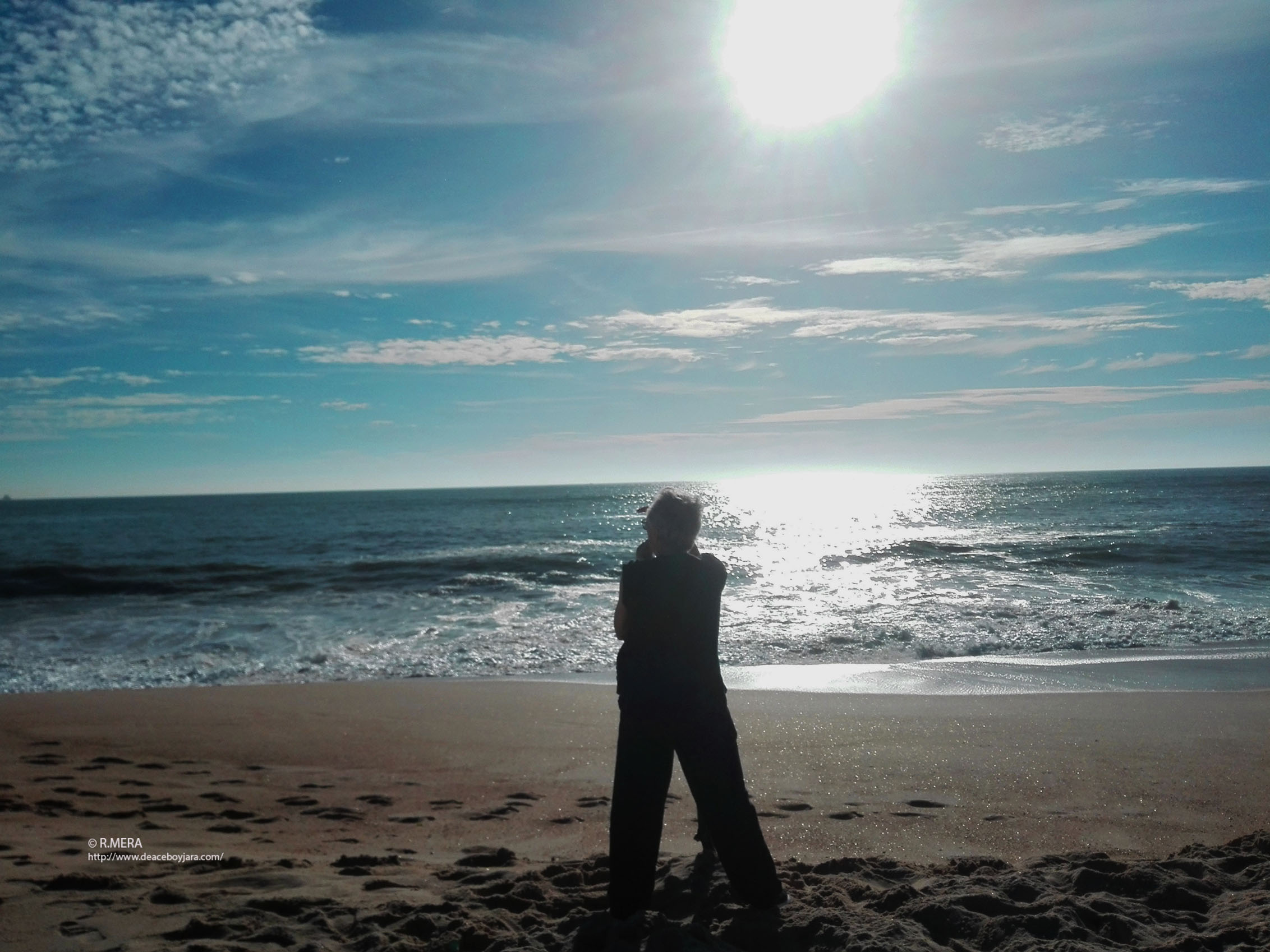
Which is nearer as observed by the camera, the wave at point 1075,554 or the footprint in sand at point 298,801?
the footprint in sand at point 298,801

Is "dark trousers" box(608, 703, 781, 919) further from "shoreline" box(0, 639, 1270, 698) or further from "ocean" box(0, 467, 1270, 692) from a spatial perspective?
Result: "ocean" box(0, 467, 1270, 692)

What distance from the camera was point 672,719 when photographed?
→ 131 inches

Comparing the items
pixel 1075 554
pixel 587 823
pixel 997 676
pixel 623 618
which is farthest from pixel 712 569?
pixel 1075 554

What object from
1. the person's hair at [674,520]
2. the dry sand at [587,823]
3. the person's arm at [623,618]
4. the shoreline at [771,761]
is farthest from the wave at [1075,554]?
the person's arm at [623,618]

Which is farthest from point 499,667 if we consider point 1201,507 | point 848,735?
point 1201,507

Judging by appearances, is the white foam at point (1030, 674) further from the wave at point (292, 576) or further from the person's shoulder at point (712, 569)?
the wave at point (292, 576)

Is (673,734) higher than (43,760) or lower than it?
higher

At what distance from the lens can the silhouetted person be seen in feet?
10.9

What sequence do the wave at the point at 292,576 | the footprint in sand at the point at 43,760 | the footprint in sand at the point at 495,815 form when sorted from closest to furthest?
the footprint in sand at the point at 495,815 < the footprint in sand at the point at 43,760 < the wave at the point at 292,576

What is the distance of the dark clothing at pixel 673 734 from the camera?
3320 millimetres

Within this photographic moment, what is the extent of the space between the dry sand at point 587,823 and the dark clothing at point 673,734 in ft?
0.63

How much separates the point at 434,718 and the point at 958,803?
4894 millimetres

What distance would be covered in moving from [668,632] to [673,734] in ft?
1.33

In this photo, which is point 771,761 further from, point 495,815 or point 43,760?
point 43,760
